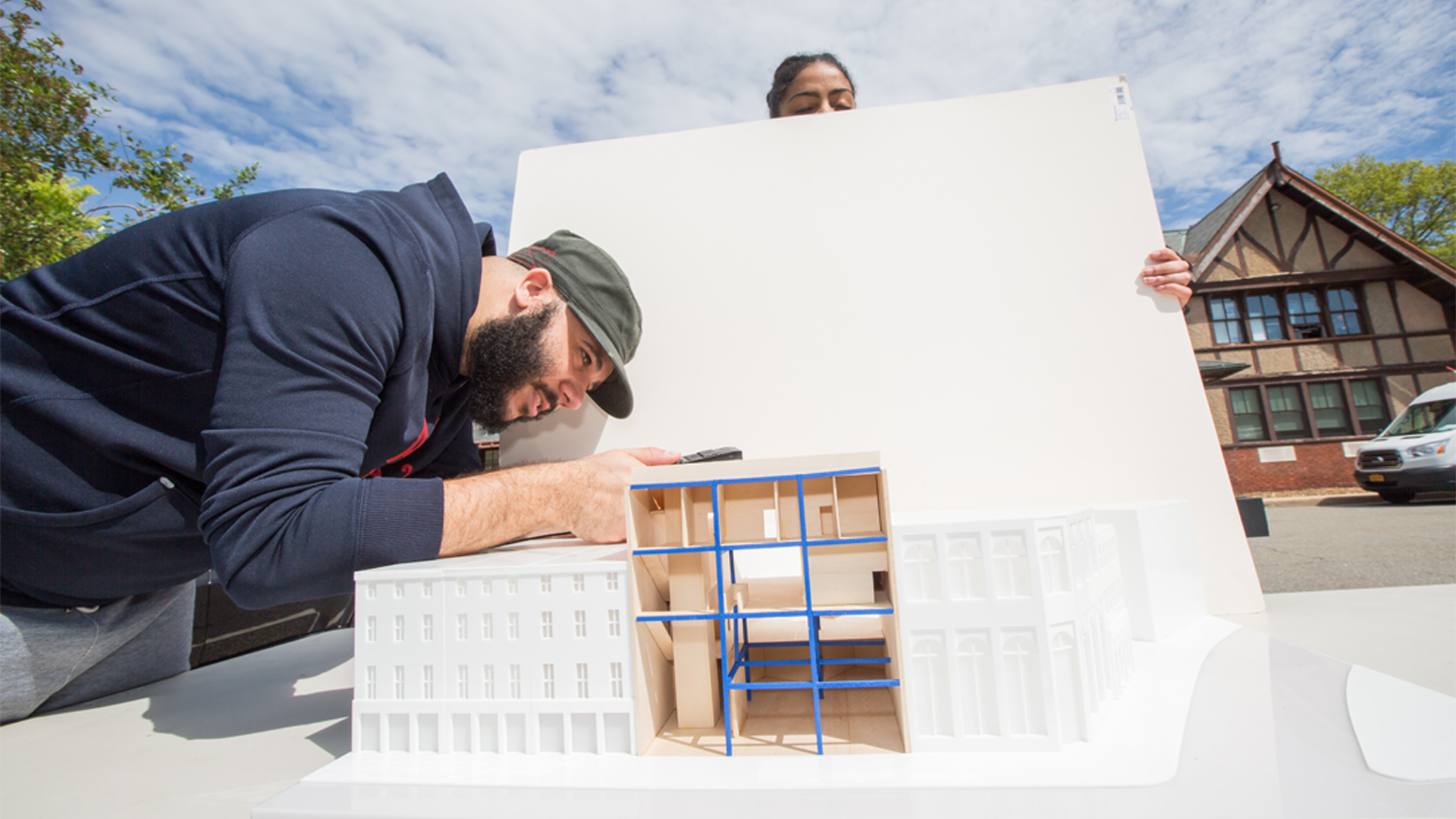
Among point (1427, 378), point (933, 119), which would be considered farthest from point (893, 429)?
point (1427, 378)

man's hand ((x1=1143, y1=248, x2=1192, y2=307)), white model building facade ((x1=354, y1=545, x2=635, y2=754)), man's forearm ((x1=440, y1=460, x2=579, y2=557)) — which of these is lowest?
white model building facade ((x1=354, y1=545, x2=635, y2=754))

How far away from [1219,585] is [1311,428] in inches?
353

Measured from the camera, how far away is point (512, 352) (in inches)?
35.9

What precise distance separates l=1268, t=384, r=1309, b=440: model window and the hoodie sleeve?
9738mm

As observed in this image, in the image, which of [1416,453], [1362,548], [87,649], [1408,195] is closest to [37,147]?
[87,649]

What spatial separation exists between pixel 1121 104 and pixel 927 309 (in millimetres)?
512

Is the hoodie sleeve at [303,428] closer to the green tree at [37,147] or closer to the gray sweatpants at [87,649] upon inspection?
the gray sweatpants at [87,649]

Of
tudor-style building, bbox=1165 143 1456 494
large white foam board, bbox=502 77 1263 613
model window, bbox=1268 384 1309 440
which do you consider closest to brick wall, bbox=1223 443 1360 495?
tudor-style building, bbox=1165 143 1456 494

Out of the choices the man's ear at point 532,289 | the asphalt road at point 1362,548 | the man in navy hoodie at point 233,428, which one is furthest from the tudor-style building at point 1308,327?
the man in navy hoodie at point 233,428

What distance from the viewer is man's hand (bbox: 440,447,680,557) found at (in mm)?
608

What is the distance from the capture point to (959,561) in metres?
0.40

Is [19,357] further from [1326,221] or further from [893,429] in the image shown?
[1326,221]

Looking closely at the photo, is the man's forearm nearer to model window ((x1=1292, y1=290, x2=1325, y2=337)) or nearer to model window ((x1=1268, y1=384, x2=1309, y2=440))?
model window ((x1=1268, y1=384, x2=1309, y2=440))

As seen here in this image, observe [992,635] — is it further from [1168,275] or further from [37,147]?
[37,147]
